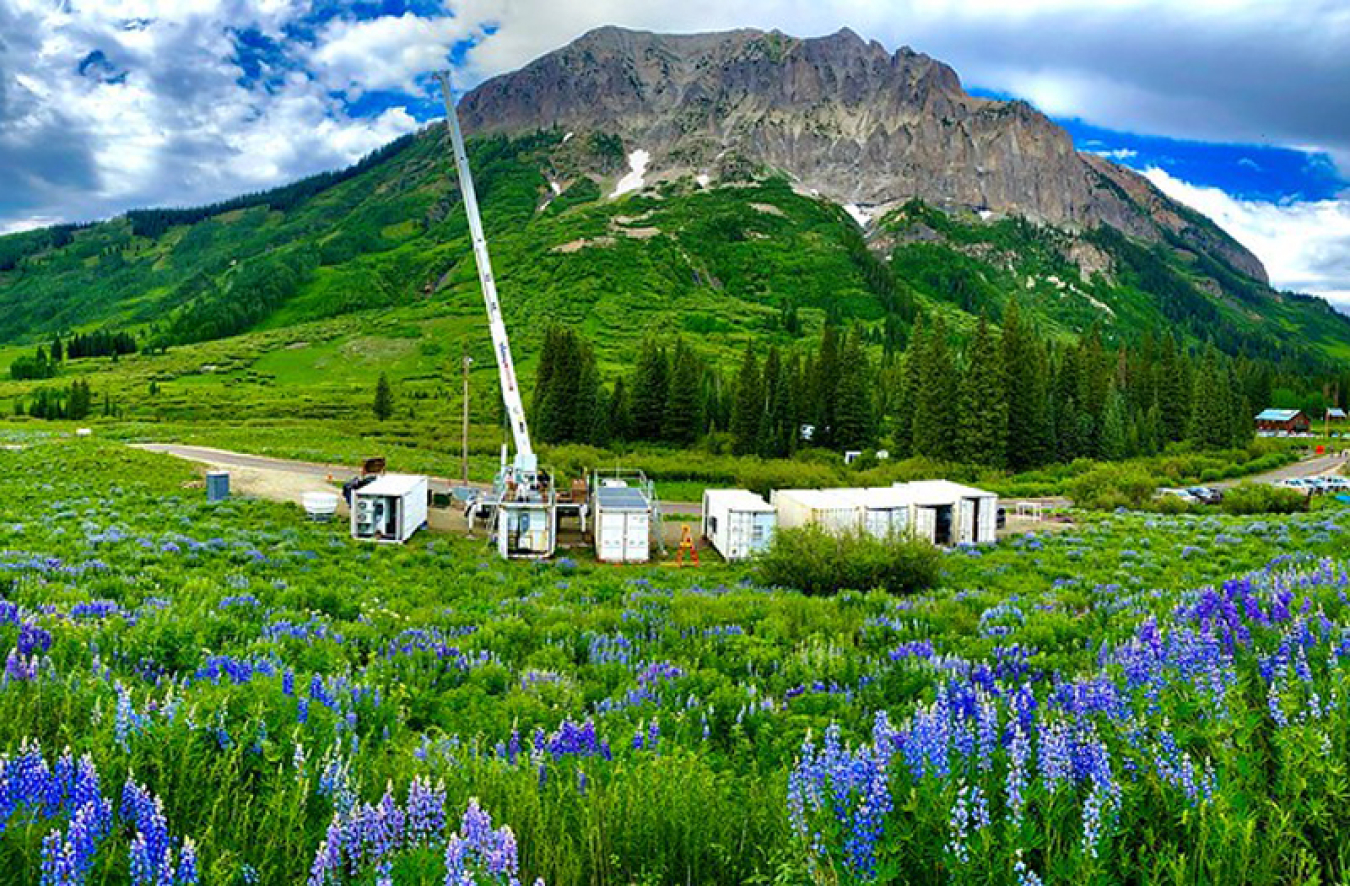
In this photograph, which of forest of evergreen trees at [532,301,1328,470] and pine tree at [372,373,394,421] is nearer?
forest of evergreen trees at [532,301,1328,470]

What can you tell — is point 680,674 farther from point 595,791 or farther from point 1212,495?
point 1212,495

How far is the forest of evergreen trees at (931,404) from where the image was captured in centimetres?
7656

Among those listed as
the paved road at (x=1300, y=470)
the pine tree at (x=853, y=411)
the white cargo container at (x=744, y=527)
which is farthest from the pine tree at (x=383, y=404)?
the paved road at (x=1300, y=470)

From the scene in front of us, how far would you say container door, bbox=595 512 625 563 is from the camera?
32469 millimetres

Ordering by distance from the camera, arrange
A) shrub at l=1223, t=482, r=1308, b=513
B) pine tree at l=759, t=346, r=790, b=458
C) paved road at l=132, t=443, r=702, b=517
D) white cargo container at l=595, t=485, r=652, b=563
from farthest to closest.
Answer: pine tree at l=759, t=346, r=790, b=458, shrub at l=1223, t=482, r=1308, b=513, paved road at l=132, t=443, r=702, b=517, white cargo container at l=595, t=485, r=652, b=563

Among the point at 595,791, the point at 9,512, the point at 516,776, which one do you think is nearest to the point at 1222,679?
the point at 595,791

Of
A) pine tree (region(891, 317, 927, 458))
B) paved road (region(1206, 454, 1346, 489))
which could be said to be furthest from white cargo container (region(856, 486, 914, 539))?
paved road (region(1206, 454, 1346, 489))

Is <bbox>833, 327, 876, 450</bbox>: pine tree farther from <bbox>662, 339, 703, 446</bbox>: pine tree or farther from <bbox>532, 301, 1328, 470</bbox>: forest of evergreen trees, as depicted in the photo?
<bbox>662, 339, 703, 446</bbox>: pine tree

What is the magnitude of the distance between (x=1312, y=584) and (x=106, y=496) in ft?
142

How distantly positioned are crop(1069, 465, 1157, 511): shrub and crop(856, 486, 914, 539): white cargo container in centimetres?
2705

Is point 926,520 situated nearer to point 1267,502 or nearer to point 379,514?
point 379,514

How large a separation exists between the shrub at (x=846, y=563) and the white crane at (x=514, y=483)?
36.8ft

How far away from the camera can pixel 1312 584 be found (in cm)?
855

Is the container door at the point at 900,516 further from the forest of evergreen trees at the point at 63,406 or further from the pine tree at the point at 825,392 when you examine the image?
the forest of evergreen trees at the point at 63,406
